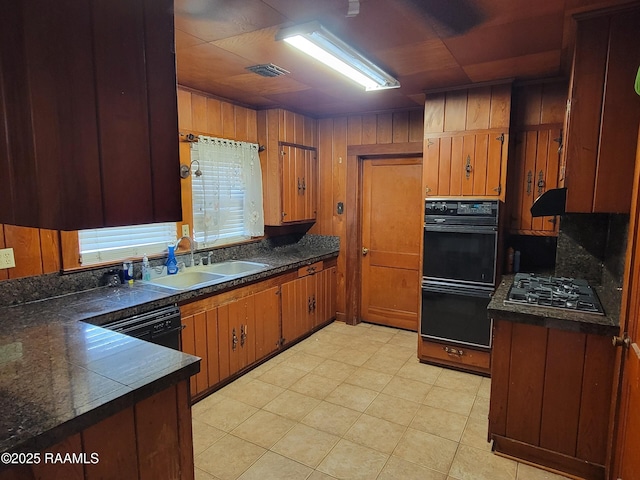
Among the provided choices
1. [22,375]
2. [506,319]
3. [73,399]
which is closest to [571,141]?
[506,319]

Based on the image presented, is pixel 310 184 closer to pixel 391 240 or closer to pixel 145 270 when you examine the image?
pixel 391 240

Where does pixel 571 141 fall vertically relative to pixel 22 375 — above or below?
above

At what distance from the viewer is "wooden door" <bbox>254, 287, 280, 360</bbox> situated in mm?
3455

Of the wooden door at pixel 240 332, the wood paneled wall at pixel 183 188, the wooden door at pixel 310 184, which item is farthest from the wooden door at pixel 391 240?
the wooden door at pixel 240 332

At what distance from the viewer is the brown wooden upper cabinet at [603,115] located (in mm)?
1984

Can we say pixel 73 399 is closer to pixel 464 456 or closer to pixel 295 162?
pixel 464 456

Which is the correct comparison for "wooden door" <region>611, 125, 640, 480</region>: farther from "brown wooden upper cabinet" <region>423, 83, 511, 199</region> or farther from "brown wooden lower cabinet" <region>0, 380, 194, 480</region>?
"brown wooden lower cabinet" <region>0, 380, 194, 480</region>

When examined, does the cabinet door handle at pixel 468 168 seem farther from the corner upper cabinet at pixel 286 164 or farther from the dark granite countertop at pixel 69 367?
the dark granite countertop at pixel 69 367

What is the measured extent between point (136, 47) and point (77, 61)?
0.13 meters

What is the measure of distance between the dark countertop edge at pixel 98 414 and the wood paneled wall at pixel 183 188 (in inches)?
57.1

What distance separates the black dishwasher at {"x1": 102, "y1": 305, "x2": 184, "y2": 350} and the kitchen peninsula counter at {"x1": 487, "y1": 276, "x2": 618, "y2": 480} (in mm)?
1974

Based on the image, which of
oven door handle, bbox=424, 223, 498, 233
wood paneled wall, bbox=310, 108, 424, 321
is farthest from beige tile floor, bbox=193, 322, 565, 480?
wood paneled wall, bbox=310, 108, 424, 321

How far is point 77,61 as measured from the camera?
0.73m

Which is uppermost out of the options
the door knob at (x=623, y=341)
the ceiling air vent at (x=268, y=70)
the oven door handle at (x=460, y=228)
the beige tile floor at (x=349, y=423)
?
the ceiling air vent at (x=268, y=70)
